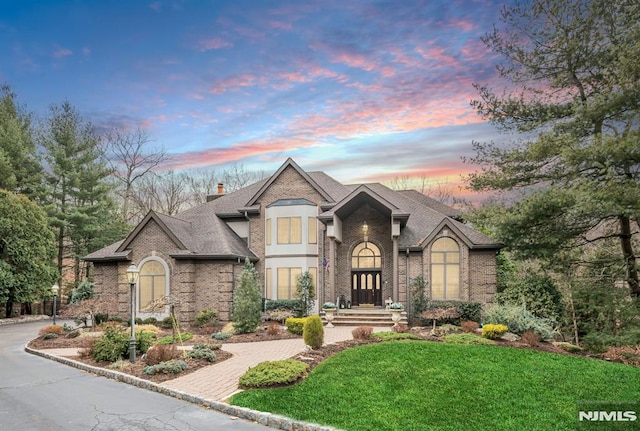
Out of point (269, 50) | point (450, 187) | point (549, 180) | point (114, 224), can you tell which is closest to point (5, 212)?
point (114, 224)

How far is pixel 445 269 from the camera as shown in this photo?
20.6 m

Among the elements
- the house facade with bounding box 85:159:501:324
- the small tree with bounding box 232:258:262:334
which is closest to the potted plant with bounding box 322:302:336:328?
the house facade with bounding box 85:159:501:324

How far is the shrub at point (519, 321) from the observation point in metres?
14.4

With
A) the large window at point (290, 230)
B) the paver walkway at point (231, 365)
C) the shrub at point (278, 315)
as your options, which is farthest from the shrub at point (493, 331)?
the large window at point (290, 230)

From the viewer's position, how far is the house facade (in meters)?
20.6

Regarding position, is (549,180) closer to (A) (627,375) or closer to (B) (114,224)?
(A) (627,375)

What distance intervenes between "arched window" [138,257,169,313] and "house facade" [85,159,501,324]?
48 millimetres

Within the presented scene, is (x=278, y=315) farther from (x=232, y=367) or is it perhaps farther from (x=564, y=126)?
(x=564, y=126)

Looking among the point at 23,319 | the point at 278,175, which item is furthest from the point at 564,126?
the point at 23,319

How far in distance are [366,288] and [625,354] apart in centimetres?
1320

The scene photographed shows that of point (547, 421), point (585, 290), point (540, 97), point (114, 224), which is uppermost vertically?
point (540, 97)

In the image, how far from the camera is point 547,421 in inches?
282

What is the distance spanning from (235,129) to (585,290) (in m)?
16.7

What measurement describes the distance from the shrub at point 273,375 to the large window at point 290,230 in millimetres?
13303
